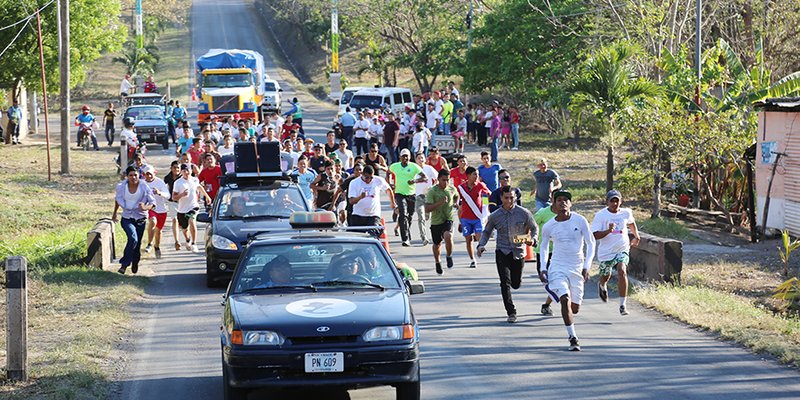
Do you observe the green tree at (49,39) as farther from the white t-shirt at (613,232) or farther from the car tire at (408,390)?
the car tire at (408,390)

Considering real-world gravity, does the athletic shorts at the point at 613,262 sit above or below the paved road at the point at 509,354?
above

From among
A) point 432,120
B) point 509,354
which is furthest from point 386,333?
point 432,120

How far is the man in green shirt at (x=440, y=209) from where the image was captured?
17.1m

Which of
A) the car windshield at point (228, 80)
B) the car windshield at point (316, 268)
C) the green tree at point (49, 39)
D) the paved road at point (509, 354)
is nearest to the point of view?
the car windshield at point (316, 268)

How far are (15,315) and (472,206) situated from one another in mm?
8676

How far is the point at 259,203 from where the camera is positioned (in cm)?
1709

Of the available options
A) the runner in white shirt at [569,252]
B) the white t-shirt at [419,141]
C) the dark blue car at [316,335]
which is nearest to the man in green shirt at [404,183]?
the runner in white shirt at [569,252]

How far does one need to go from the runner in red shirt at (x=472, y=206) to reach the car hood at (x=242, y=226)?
2.83 meters

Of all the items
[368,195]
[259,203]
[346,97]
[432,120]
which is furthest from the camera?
[346,97]

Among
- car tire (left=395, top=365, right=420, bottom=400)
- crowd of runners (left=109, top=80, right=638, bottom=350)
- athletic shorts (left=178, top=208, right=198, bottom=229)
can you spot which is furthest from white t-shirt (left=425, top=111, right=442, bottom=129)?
car tire (left=395, top=365, right=420, bottom=400)

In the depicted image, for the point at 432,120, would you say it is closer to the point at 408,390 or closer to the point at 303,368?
the point at 408,390

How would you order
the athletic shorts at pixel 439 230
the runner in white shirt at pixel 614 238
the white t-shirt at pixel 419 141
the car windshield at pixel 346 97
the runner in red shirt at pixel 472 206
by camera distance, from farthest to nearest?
the car windshield at pixel 346 97
the white t-shirt at pixel 419 141
the runner in red shirt at pixel 472 206
the athletic shorts at pixel 439 230
the runner in white shirt at pixel 614 238

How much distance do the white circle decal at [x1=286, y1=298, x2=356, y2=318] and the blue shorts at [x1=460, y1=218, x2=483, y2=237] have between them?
331 inches

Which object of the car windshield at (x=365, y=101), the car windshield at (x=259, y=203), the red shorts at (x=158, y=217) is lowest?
the red shorts at (x=158, y=217)
